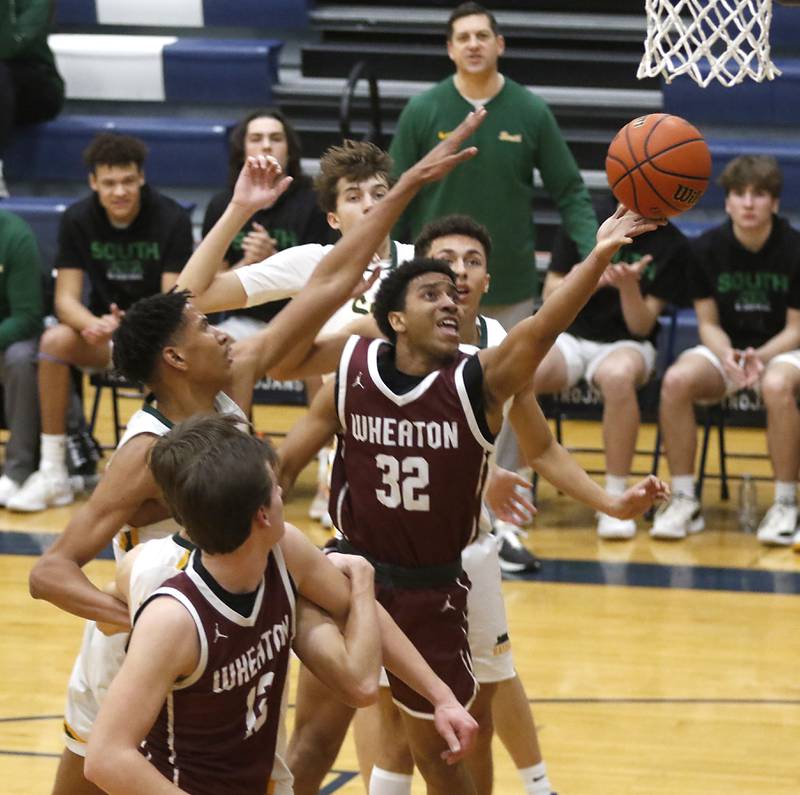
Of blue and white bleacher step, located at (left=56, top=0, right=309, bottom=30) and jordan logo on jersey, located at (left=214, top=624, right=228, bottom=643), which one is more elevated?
blue and white bleacher step, located at (left=56, top=0, right=309, bottom=30)

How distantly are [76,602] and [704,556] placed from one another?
14.3ft

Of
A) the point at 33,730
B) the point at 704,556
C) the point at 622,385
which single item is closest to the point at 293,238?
the point at 622,385

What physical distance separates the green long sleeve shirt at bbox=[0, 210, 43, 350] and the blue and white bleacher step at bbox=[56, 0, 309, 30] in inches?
137

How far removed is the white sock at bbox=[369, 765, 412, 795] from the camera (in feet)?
13.8

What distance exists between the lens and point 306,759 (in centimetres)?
408

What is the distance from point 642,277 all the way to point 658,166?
12.9ft

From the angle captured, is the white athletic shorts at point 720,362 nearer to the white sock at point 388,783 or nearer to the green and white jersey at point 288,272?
the green and white jersey at point 288,272

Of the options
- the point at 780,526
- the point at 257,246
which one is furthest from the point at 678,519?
the point at 257,246

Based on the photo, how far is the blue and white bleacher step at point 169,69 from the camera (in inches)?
416

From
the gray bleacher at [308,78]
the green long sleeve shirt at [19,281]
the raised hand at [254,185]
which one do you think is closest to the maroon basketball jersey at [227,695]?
the raised hand at [254,185]

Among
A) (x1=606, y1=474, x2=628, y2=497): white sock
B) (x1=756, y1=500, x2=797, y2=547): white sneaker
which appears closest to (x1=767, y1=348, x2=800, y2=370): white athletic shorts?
(x1=756, y1=500, x2=797, y2=547): white sneaker

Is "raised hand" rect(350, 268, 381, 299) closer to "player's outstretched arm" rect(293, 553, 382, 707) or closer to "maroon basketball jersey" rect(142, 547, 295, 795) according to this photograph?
"player's outstretched arm" rect(293, 553, 382, 707)

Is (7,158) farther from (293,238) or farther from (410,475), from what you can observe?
(410,475)

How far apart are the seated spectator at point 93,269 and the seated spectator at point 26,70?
2.15 meters
